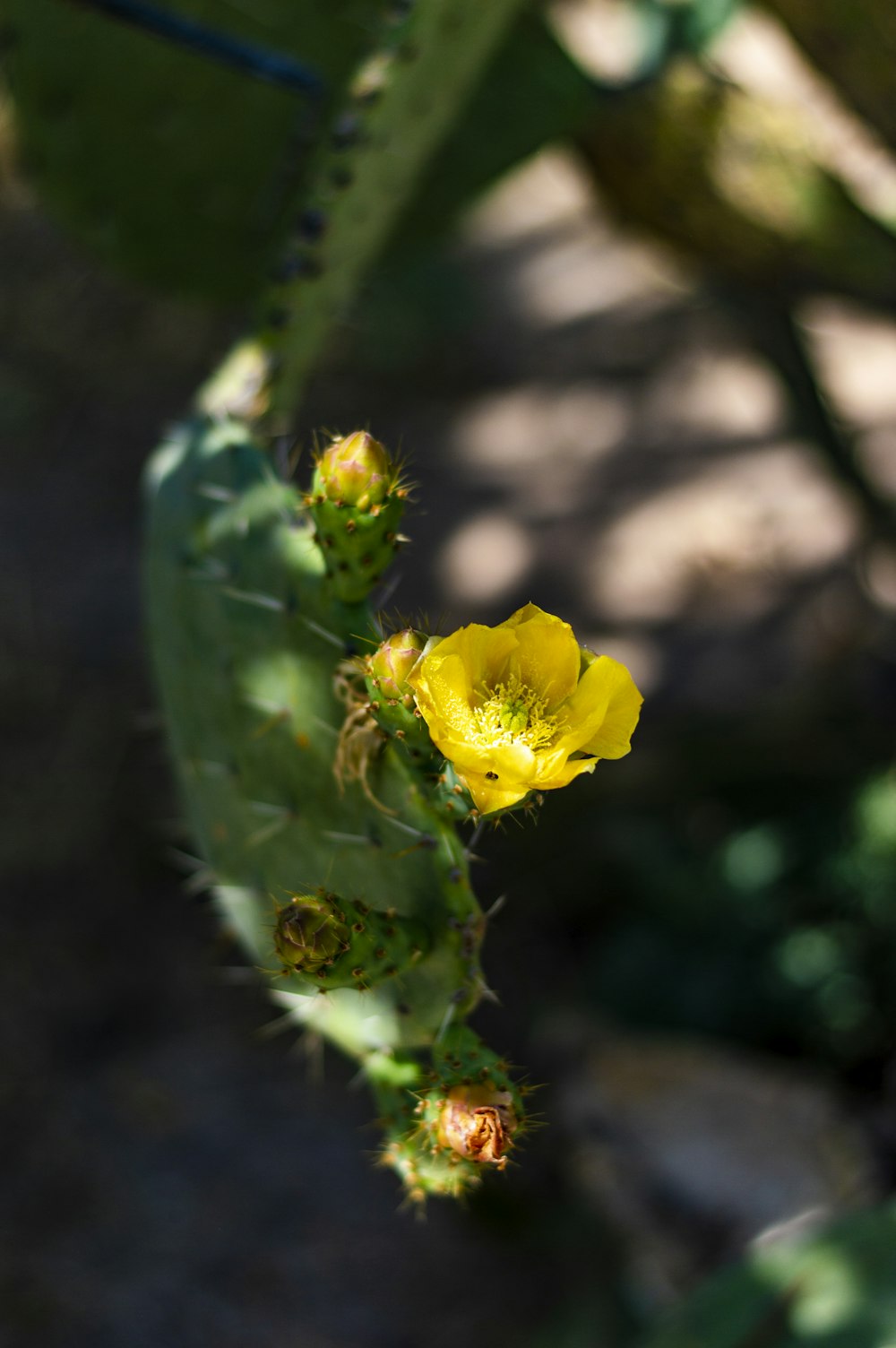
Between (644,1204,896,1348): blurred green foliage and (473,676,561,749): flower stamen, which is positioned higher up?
(473,676,561,749): flower stamen

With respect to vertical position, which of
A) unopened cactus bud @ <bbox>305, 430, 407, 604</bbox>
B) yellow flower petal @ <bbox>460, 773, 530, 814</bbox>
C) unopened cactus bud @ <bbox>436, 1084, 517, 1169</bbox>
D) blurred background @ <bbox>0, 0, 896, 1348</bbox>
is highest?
yellow flower petal @ <bbox>460, 773, 530, 814</bbox>

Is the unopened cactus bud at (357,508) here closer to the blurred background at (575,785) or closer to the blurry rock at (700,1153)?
the blurred background at (575,785)

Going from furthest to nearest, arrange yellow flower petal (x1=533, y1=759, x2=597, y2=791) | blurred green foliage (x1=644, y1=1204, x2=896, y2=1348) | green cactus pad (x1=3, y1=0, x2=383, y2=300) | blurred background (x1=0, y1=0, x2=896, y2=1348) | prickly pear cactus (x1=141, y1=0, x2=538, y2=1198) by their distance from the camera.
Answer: blurred background (x1=0, y1=0, x2=896, y2=1348) → green cactus pad (x1=3, y1=0, x2=383, y2=300) → blurred green foliage (x1=644, y1=1204, x2=896, y2=1348) → prickly pear cactus (x1=141, y1=0, x2=538, y2=1198) → yellow flower petal (x1=533, y1=759, x2=597, y2=791)

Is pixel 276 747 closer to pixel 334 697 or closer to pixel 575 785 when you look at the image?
pixel 334 697

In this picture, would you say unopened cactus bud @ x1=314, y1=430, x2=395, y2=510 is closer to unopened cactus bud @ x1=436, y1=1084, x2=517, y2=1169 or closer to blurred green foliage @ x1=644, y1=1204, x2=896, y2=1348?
unopened cactus bud @ x1=436, y1=1084, x2=517, y2=1169

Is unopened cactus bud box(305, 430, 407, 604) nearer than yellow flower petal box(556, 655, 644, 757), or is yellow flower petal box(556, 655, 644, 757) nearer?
yellow flower petal box(556, 655, 644, 757)

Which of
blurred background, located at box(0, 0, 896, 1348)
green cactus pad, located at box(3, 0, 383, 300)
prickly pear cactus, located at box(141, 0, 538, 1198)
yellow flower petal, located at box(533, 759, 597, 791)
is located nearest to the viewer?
yellow flower petal, located at box(533, 759, 597, 791)

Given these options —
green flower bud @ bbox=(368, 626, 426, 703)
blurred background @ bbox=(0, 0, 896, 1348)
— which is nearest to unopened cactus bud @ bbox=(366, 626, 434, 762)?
green flower bud @ bbox=(368, 626, 426, 703)
